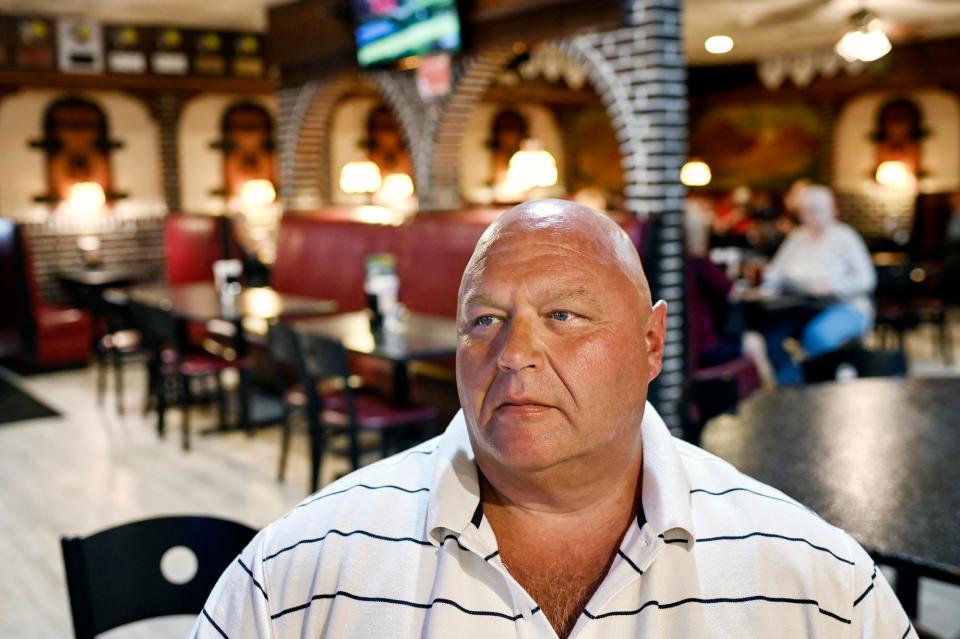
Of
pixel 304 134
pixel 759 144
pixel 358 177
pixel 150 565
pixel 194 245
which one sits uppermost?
pixel 759 144

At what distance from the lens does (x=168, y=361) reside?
21.1 feet

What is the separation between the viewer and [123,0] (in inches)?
343

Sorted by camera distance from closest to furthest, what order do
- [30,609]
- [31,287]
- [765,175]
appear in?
[30,609] < [31,287] < [765,175]

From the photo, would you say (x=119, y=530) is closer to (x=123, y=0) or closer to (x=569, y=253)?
(x=569, y=253)

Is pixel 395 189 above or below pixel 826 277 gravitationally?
above

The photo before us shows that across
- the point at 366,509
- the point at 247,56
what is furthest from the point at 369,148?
the point at 366,509

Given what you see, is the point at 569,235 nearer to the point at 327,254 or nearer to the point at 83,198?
the point at 327,254

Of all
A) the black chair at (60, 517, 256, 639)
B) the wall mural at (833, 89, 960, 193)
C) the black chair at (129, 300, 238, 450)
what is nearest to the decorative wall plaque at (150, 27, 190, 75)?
the black chair at (129, 300, 238, 450)

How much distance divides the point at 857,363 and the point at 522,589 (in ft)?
9.18

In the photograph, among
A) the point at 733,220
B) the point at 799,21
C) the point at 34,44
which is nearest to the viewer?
the point at 799,21

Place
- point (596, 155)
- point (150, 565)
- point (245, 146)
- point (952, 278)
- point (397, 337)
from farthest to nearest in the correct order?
point (596, 155)
point (245, 146)
point (952, 278)
point (397, 337)
point (150, 565)

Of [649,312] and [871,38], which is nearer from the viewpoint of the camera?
[649,312]

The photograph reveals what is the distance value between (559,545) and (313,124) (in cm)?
807

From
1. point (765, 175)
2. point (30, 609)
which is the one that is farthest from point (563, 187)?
point (30, 609)
